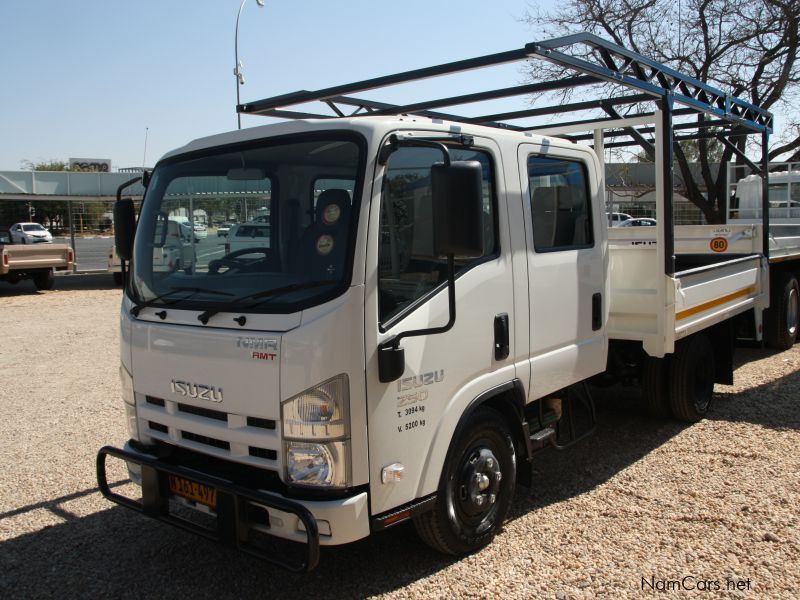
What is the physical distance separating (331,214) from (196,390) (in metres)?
1.03

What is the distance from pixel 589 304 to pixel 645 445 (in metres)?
1.69

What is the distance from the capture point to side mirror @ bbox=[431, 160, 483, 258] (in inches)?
116

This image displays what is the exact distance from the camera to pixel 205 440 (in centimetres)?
339

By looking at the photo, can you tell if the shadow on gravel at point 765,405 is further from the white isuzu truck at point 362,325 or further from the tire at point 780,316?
the white isuzu truck at point 362,325

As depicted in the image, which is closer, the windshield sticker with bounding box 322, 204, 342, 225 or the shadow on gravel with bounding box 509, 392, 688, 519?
the windshield sticker with bounding box 322, 204, 342, 225

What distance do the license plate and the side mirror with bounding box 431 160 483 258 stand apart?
1.52 meters

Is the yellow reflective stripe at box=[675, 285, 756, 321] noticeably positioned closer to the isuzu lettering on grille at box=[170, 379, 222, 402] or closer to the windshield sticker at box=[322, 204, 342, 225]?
the windshield sticker at box=[322, 204, 342, 225]

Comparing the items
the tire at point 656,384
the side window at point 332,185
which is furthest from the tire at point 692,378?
the side window at point 332,185

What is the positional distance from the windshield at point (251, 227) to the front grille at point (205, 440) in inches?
24.4

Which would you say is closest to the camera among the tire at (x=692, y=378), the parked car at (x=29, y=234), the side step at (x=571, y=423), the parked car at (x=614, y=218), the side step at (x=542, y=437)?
the side step at (x=542, y=437)

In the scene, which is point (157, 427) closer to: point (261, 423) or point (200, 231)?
point (261, 423)

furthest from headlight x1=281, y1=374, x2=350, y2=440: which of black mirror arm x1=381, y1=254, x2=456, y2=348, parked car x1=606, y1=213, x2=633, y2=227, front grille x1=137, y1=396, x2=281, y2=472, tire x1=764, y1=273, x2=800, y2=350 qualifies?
tire x1=764, y1=273, x2=800, y2=350

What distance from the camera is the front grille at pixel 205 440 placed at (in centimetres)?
331

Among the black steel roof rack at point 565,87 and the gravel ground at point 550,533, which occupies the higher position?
the black steel roof rack at point 565,87
